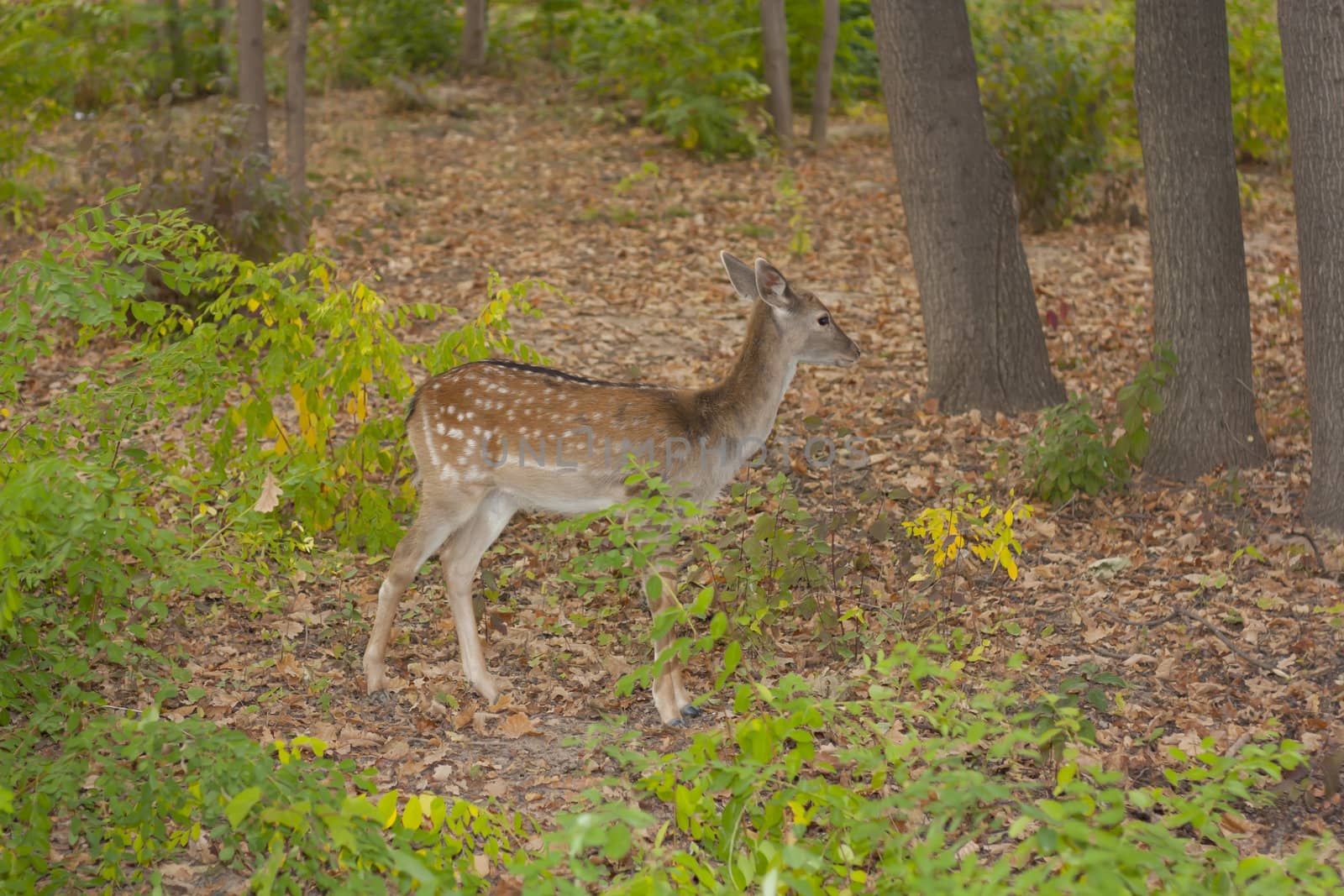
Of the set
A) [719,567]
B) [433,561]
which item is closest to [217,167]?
[433,561]

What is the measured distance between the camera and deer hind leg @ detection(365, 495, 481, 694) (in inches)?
248

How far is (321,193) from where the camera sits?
13883 mm

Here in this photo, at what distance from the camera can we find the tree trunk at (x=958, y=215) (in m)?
9.25

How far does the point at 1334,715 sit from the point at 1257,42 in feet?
39.7

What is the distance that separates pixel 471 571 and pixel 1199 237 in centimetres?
456

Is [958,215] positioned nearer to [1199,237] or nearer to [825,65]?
[1199,237]

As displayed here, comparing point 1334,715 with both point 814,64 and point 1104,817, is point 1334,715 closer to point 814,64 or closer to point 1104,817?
point 1104,817

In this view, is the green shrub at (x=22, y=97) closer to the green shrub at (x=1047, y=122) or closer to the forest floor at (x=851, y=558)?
the forest floor at (x=851, y=558)

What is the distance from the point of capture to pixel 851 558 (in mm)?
7285

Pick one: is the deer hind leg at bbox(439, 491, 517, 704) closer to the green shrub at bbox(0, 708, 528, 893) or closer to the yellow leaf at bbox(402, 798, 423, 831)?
the green shrub at bbox(0, 708, 528, 893)

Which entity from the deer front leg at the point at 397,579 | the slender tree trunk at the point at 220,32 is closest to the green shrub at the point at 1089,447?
the deer front leg at the point at 397,579

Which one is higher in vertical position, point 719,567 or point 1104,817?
point 1104,817

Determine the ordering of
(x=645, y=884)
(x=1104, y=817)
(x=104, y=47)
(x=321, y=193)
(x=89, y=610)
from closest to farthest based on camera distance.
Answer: (x=1104, y=817) < (x=645, y=884) < (x=89, y=610) < (x=321, y=193) < (x=104, y=47)

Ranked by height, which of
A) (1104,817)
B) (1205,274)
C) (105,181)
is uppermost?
(105,181)
